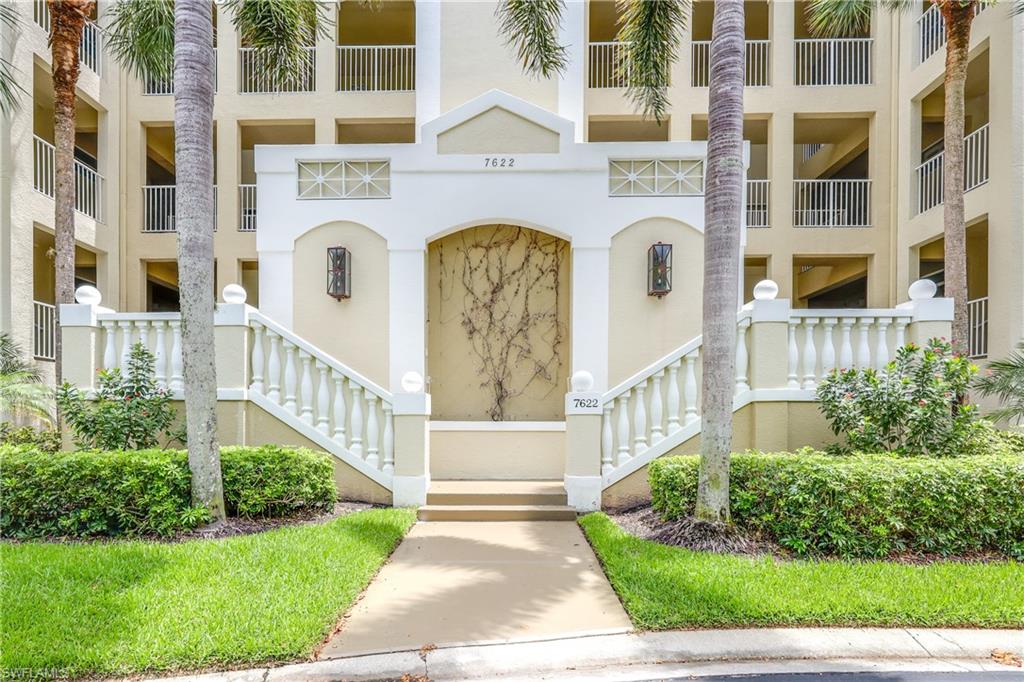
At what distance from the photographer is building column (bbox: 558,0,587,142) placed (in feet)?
33.0

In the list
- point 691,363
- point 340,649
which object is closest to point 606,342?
point 691,363

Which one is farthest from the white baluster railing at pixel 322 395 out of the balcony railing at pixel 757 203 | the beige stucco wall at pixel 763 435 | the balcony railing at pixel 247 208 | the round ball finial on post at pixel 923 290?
the balcony railing at pixel 757 203

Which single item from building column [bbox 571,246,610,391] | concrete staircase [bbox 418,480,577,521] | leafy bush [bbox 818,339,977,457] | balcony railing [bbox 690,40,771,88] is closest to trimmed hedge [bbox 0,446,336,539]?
concrete staircase [bbox 418,480,577,521]

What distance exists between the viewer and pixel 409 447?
692 cm

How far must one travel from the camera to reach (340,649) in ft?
11.9

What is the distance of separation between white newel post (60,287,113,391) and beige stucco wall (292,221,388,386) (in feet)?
8.12

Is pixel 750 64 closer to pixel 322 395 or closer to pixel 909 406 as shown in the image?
pixel 909 406

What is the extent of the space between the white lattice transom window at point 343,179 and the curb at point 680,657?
677 centimetres

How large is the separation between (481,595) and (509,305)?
17.3ft

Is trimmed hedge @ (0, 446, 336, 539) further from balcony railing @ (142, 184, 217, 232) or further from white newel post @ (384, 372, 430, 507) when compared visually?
balcony railing @ (142, 184, 217, 232)

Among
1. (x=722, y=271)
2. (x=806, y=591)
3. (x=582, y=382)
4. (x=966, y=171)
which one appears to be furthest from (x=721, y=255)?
(x=966, y=171)

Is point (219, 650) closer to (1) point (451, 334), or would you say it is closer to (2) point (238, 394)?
(2) point (238, 394)

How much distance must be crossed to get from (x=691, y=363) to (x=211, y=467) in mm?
5395

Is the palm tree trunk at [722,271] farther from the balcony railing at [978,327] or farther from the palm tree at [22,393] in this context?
the balcony railing at [978,327]
